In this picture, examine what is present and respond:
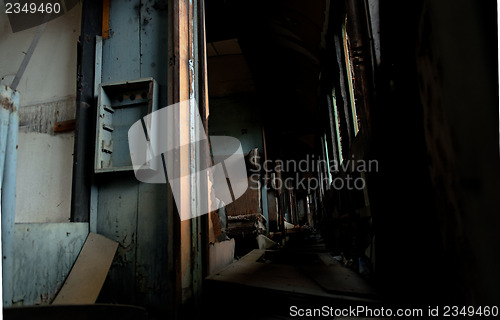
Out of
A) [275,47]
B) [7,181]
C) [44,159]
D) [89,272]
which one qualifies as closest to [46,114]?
[44,159]

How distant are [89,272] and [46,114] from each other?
147 centimetres

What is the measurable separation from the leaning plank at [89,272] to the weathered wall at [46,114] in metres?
0.41

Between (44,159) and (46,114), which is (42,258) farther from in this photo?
A: (46,114)

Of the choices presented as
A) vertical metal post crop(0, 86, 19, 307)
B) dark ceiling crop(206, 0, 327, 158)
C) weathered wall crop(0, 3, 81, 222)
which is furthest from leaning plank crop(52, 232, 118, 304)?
dark ceiling crop(206, 0, 327, 158)

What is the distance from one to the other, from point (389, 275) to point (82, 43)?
107 inches

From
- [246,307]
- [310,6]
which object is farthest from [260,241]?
[310,6]

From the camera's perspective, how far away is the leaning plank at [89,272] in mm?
1740

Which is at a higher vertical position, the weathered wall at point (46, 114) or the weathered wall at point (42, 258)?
the weathered wall at point (46, 114)

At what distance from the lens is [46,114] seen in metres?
2.45

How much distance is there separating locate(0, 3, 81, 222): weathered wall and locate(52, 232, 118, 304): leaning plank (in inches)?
16.3

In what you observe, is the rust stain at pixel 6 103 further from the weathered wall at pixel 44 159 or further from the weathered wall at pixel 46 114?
the weathered wall at pixel 46 114

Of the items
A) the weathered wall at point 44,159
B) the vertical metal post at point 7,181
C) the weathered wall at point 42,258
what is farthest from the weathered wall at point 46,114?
the vertical metal post at point 7,181

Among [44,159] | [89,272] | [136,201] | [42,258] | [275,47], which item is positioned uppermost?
[275,47]

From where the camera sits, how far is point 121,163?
2123 millimetres
